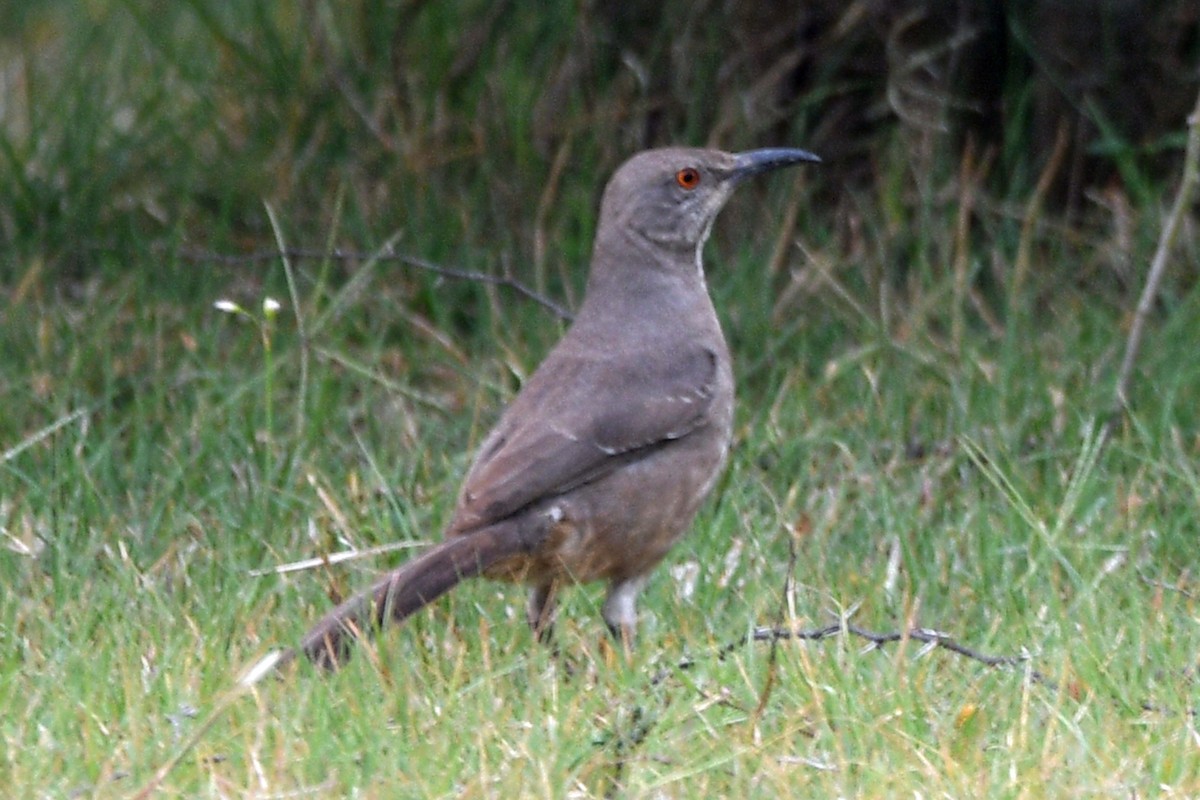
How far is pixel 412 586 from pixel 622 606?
64cm

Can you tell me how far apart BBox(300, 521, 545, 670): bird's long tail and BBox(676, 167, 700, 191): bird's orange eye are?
1234mm

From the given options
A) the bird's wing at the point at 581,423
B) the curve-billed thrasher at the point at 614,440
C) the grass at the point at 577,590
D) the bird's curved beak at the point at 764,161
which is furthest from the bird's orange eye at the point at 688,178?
the grass at the point at 577,590

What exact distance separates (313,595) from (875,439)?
189 centimetres

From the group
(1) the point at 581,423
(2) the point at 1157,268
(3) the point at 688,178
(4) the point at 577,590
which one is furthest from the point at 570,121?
(4) the point at 577,590

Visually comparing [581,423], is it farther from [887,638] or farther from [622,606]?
[887,638]

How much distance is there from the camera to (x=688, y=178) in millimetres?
5766

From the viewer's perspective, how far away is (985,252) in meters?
7.60

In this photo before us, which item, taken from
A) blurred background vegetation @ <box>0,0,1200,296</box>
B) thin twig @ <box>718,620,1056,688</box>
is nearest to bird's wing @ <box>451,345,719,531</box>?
thin twig @ <box>718,620,1056,688</box>

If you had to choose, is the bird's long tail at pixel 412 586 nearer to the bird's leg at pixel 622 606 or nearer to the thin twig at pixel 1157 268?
the bird's leg at pixel 622 606

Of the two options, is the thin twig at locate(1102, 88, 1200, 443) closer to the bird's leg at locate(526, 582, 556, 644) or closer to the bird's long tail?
the bird's leg at locate(526, 582, 556, 644)

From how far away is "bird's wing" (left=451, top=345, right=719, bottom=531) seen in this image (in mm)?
4980

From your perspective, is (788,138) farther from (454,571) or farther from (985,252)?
(454,571)

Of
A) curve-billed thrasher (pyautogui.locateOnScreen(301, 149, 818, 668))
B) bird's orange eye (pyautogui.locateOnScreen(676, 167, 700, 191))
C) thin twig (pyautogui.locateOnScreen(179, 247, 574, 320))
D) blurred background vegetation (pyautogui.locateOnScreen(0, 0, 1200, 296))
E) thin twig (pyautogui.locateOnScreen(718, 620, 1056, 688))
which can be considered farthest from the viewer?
blurred background vegetation (pyautogui.locateOnScreen(0, 0, 1200, 296))

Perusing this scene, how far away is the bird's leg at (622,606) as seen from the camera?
16.4 ft
